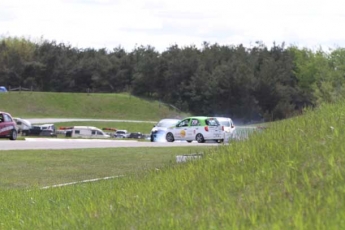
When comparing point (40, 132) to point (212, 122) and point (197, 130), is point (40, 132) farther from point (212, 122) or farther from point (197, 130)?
point (212, 122)

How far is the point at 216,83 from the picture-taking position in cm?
8725

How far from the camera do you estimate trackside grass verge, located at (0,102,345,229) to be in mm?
6812

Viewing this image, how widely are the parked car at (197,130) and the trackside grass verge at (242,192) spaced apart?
94.5 ft

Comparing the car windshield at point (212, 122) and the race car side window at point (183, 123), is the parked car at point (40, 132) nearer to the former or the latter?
the race car side window at point (183, 123)

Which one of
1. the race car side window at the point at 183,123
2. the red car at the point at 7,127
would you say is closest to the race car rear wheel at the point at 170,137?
the race car side window at the point at 183,123

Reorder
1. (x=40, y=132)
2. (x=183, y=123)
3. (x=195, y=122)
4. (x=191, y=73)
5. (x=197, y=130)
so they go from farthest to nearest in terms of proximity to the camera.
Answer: (x=191, y=73), (x=40, y=132), (x=183, y=123), (x=195, y=122), (x=197, y=130)

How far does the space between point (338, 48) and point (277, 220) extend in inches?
3263

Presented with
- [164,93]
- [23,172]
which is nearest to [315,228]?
[23,172]

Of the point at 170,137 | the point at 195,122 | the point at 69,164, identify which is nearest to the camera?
the point at 69,164

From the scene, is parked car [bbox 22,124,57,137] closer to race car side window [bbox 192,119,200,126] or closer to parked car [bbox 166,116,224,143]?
parked car [bbox 166,116,224,143]

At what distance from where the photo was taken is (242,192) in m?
7.76

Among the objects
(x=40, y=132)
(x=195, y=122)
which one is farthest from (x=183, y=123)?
(x=40, y=132)

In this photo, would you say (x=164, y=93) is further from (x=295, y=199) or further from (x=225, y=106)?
(x=295, y=199)

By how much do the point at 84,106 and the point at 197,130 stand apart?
5101 centimetres
